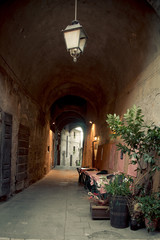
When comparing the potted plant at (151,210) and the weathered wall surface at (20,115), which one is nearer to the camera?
the potted plant at (151,210)

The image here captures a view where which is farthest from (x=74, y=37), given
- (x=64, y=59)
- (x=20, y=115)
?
(x=64, y=59)

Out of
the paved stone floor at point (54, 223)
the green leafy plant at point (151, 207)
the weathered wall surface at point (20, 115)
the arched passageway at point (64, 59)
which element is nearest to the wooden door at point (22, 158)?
the arched passageway at point (64, 59)

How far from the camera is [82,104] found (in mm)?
17766

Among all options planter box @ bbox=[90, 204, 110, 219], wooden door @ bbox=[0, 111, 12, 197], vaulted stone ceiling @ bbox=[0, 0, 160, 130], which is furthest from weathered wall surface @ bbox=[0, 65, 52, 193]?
planter box @ bbox=[90, 204, 110, 219]

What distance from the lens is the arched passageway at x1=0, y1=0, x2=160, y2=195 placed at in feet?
16.4

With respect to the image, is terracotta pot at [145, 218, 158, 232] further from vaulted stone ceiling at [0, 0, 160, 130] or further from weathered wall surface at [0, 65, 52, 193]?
weathered wall surface at [0, 65, 52, 193]

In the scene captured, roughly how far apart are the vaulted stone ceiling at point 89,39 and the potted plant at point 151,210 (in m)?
3.19

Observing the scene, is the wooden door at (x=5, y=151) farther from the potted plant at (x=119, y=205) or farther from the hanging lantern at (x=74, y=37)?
the potted plant at (x=119, y=205)

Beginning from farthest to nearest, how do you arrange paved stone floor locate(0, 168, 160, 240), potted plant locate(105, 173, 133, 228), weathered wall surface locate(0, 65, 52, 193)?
weathered wall surface locate(0, 65, 52, 193)
potted plant locate(105, 173, 133, 228)
paved stone floor locate(0, 168, 160, 240)

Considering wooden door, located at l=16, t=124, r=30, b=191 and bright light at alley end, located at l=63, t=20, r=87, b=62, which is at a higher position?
bright light at alley end, located at l=63, t=20, r=87, b=62

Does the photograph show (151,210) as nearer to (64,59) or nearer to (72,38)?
(72,38)

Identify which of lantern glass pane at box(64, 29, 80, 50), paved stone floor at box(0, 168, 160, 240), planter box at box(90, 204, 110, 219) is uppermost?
lantern glass pane at box(64, 29, 80, 50)

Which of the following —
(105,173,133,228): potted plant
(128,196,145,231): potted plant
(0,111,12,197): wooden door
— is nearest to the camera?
(128,196,145,231): potted plant

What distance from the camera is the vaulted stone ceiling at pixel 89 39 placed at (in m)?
4.98
